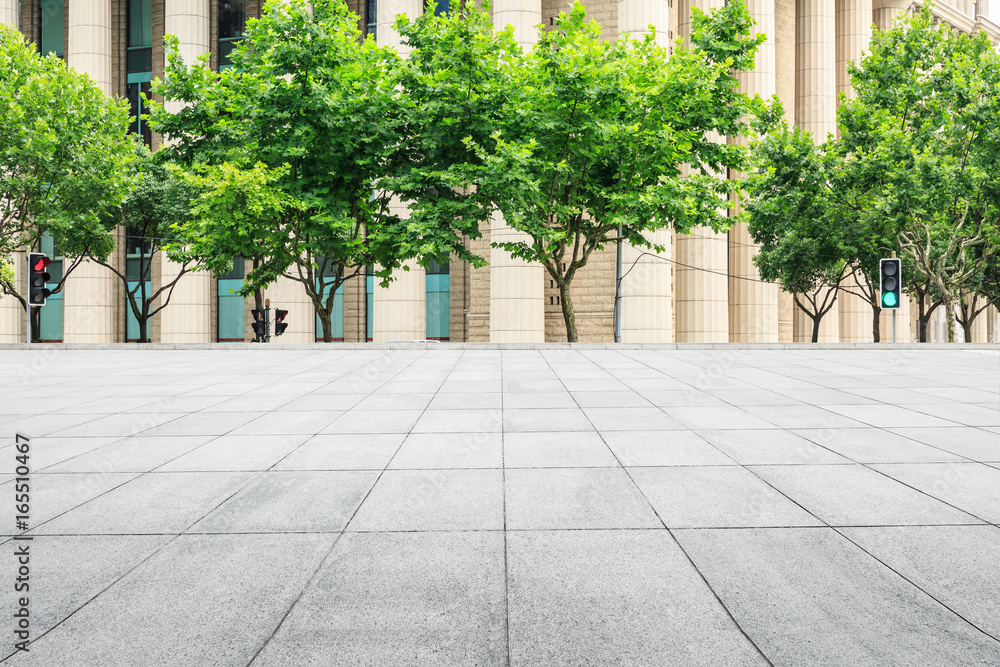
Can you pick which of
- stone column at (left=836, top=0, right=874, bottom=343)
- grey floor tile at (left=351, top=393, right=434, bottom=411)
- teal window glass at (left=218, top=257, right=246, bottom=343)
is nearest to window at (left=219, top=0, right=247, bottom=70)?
teal window glass at (left=218, top=257, right=246, bottom=343)

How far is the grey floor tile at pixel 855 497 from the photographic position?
3896 mm

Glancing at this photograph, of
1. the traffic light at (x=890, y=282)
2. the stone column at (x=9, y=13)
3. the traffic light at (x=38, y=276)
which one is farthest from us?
the stone column at (x=9, y=13)

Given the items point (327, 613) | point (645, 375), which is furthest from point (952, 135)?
point (327, 613)

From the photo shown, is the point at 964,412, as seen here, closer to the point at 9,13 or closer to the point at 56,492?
the point at 56,492

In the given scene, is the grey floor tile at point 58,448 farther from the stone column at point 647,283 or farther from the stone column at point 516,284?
the stone column at point 647,283

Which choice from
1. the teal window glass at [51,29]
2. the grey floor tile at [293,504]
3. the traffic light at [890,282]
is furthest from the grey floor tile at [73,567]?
the teal window glass at [51,29]

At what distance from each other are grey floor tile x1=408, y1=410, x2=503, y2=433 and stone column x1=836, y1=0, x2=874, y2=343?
1391 inches

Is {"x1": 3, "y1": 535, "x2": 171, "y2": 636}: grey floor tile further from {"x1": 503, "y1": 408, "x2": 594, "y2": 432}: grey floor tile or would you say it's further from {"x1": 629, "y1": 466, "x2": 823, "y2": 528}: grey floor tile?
{"x1": 503, "y1": 408, "x2": 594, "y2": 432}: grey floor tile

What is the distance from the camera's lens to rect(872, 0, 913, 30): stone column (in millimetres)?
41094

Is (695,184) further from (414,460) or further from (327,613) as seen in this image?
(327,613)

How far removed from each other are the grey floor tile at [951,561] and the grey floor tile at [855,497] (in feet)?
0.52

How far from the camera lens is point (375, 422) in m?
6.96

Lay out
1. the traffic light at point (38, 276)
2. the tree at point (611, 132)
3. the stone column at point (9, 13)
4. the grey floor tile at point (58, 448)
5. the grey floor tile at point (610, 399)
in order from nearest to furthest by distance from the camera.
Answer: the grey floor tile at point (58, 448), the grey floor tile at point (610, 399), the traffic light at point (38, 276), the tree at point (611, 132), the stone column at point (9, 13)

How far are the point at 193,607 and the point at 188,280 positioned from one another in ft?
104
